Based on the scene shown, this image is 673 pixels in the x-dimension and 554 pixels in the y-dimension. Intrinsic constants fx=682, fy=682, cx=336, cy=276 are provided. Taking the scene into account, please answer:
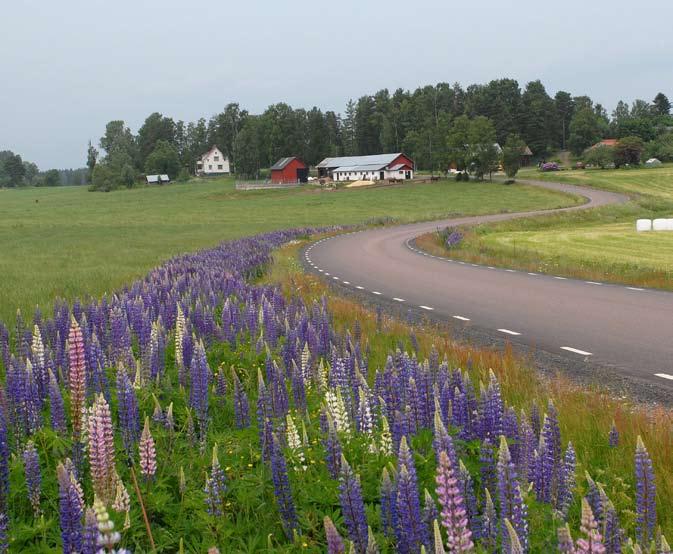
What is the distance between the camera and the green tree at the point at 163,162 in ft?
579

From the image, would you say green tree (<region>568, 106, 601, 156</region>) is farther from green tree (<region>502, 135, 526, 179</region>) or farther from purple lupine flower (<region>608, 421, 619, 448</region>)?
purple lupine flower (<region>608, 421, 619, 448</region>)

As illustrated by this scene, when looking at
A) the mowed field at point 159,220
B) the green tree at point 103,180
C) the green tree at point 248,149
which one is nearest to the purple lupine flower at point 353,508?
the mowed field at point 159,220

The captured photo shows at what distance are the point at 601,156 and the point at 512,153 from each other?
29.8m

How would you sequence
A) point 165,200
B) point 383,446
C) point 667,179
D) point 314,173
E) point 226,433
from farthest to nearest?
point 314,173 < point 165,200 < point 667,179 < point 226,433 < point 383,446

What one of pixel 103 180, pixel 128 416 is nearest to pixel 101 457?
pixel 128 416

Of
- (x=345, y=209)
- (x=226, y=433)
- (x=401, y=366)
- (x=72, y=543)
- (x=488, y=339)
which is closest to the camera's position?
(x=72, y=543)

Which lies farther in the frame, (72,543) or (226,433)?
(226,433)

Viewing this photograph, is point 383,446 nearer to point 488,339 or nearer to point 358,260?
point 488,339

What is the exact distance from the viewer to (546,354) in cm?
1130

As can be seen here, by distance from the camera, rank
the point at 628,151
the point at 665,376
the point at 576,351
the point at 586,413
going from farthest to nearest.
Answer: the point at 628,151, the point at 576,351, the point at 665,376, the point at 586,413

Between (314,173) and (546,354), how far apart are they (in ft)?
499

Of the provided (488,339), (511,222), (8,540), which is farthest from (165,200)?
(8,540)

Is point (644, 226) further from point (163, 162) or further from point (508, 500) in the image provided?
point (163, 162)

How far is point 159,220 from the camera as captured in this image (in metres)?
73.4
